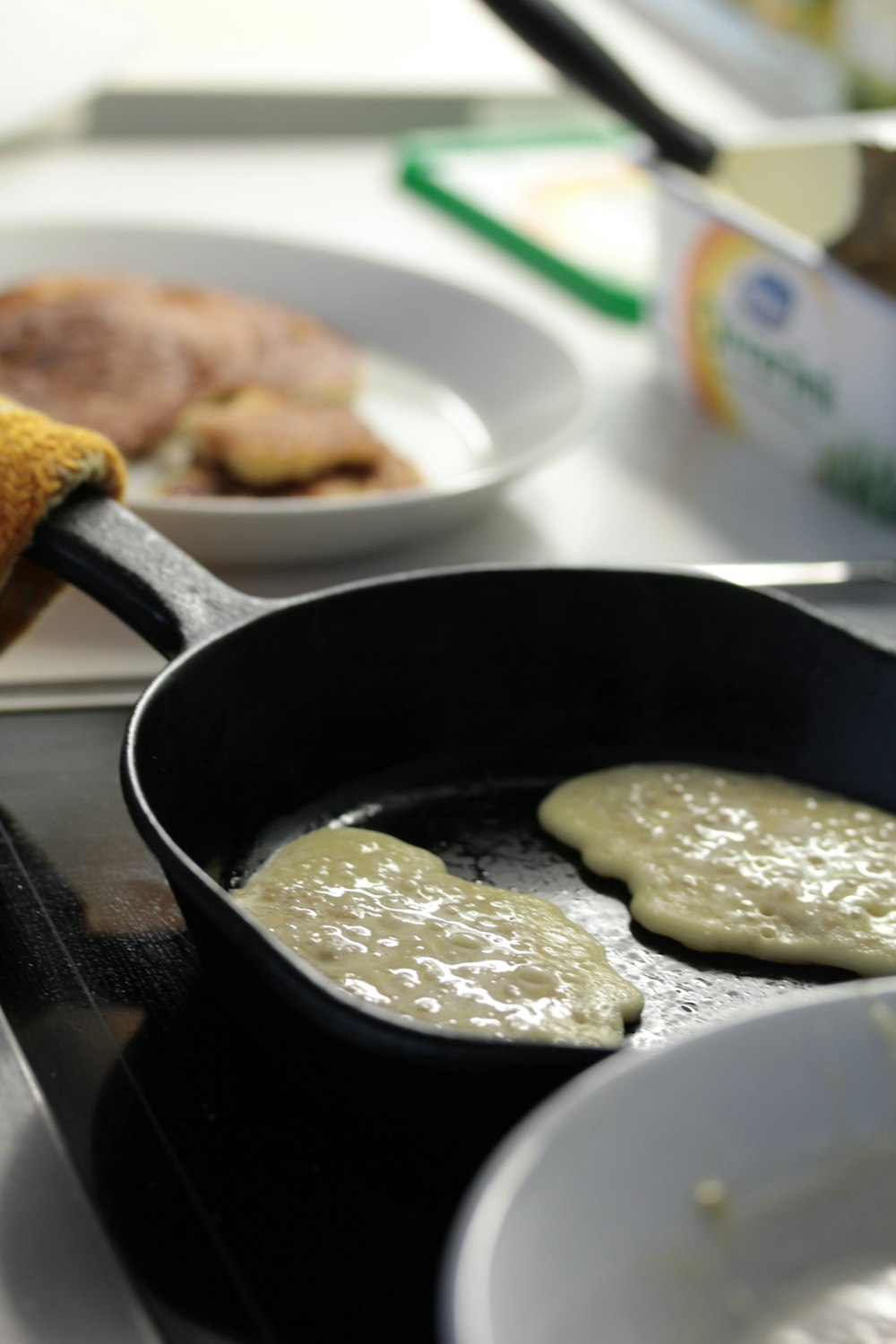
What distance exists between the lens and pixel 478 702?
725 millimetres

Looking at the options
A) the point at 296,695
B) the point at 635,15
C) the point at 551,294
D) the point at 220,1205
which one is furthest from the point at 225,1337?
the point at 635,15

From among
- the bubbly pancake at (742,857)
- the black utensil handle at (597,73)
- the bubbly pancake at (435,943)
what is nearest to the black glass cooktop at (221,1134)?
the bubbly pancake at (435,943)

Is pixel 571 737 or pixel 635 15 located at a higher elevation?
pixel 635 15

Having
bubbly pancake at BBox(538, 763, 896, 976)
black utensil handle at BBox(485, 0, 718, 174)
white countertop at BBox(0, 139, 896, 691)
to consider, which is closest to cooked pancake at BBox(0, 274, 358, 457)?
white countertop at BBox(0, 139, 896, 691)

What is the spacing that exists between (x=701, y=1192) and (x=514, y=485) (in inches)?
23.8

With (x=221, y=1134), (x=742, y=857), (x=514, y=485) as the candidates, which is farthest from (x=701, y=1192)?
(x=514, y=485)

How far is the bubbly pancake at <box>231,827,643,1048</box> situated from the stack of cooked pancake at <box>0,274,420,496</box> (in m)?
0.37

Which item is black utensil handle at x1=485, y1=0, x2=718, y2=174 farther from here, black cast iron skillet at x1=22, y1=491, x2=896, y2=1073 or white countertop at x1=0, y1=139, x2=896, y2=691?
black cast iron skillet at x1=22, y1=491, x2=896, y2=1073

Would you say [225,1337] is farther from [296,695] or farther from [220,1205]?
[296,695]

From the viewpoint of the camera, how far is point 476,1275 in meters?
0.30

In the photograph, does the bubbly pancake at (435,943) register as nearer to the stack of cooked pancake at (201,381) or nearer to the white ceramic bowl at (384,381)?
the white ceramic bowl at (384,381)

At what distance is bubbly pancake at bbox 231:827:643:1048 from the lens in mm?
520

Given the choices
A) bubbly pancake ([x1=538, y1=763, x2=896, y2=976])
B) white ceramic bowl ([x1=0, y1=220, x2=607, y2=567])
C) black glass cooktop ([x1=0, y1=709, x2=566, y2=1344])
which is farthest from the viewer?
white ceramic bowl ([x1=0, y1=220, x2=607, y2=567])

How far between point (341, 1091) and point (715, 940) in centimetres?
19
